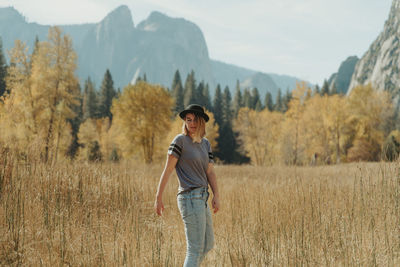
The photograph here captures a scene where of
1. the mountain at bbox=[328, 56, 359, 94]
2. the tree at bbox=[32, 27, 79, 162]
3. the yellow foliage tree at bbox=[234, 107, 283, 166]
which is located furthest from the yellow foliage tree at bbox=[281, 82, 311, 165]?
the mountain at bbox=[328, 56, 359, 94]

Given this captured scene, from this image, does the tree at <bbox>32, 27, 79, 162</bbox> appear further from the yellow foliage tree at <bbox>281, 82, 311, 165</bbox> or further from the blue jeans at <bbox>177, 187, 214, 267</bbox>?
the yellow foliage tree at <bbox>281, 82, 311, 165</bbox>

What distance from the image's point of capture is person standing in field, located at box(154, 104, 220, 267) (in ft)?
9.50

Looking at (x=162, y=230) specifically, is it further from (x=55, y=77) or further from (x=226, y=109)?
(x=226, y=109)

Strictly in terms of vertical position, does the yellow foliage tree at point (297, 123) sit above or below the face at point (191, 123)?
above

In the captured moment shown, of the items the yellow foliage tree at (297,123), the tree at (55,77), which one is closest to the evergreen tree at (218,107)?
the yellow foliage tree at (297,123)

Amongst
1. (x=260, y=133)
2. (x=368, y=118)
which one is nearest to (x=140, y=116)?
→ (x=260, y=133)

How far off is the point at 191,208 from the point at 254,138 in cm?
4471

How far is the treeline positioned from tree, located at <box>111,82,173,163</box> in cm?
10

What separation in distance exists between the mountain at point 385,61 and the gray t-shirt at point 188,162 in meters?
75.8

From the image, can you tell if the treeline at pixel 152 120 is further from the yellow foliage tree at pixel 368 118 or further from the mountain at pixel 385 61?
the mountain at pixel 385 61

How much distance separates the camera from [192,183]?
2.96m

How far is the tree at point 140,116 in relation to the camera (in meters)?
29.3

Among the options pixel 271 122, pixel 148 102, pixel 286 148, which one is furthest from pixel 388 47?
pixel 148 102

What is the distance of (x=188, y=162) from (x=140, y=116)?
27.5 m
